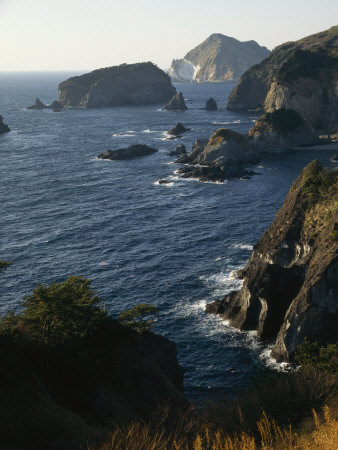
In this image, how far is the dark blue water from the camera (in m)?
58.8

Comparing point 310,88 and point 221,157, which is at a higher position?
point 310,88

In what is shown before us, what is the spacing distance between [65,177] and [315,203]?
8325 centimetres

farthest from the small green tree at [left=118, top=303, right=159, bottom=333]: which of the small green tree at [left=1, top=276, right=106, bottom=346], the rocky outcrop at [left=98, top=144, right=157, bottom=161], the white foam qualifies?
the rocky outcrop at [left=98, top=144, right=157, bottom=161]

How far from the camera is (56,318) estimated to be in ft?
127

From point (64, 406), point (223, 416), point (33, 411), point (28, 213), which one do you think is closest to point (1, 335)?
point (64, 406)

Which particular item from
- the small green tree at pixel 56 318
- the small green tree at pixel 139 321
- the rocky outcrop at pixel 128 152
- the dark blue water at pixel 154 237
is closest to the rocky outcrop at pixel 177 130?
the rocky outcrop at pixel 128 152

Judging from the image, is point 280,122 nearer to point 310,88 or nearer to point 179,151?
point 179,151

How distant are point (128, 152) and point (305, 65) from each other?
8682cm

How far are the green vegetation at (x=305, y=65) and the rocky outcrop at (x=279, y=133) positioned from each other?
3727 centimetres

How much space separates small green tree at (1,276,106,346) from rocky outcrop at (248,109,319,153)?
124 meters

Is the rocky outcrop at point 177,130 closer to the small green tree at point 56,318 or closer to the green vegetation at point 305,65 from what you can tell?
the green vegetation at point 305,65

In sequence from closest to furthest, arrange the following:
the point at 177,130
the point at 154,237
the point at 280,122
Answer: the point at 154,237, the point at 280,122, the point at 177,130

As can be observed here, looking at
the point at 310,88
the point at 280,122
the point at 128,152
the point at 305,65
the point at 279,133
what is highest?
the point at 305,65

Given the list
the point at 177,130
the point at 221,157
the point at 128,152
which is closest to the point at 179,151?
the point at 128,152
